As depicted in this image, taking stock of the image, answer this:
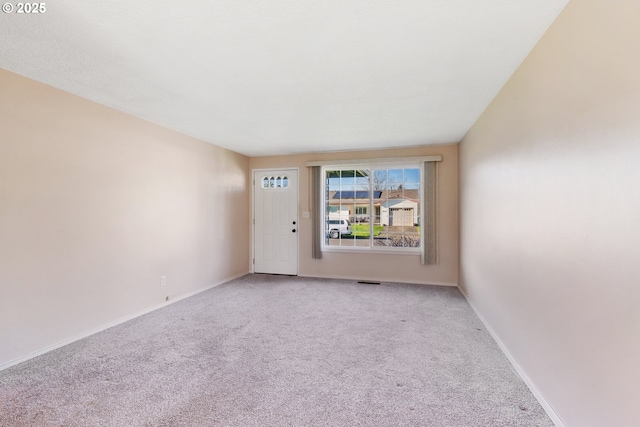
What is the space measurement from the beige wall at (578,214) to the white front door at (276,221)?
3693mm

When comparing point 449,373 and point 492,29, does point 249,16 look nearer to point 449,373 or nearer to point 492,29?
point 492,29

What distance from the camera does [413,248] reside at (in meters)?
4.89

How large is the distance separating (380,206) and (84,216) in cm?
416

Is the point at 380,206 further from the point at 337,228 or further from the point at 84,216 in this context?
the point at 84,216

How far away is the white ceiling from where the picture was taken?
1.55 meters

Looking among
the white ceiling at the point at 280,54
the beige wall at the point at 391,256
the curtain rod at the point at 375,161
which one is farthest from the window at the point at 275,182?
the white ceiling at the point at 280,54

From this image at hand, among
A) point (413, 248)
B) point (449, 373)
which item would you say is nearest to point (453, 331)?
point (449, 373)

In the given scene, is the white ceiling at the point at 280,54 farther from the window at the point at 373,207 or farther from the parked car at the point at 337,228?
the parked car at the point at 337,228

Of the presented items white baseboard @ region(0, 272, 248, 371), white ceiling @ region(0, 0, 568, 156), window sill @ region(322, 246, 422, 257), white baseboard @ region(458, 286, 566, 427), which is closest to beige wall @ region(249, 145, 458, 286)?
window sill @ region(322, 246, 422, 257)

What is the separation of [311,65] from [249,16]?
2.06 feet

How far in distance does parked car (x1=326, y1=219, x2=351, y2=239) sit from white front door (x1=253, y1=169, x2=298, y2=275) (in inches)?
26.0

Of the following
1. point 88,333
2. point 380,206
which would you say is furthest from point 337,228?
point 88,333

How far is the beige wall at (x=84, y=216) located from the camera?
7.39 feet

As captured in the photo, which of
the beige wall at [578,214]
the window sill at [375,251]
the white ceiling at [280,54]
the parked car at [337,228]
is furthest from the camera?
the parked car at [337,228]
